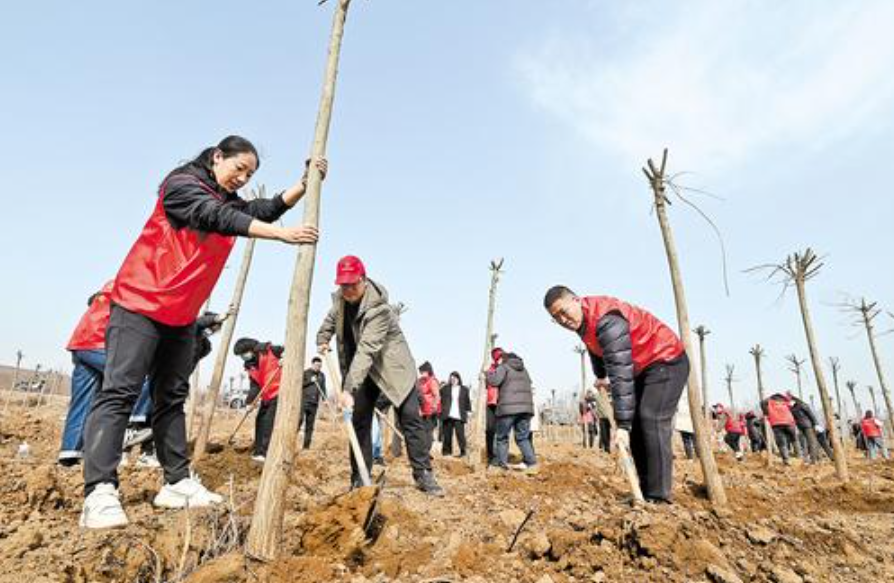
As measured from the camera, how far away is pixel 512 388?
25.5 ft

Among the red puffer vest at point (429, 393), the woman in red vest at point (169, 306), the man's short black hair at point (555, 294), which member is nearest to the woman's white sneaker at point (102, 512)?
the woman in red vest at point (169, 306)

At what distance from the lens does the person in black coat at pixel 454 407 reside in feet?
36.2

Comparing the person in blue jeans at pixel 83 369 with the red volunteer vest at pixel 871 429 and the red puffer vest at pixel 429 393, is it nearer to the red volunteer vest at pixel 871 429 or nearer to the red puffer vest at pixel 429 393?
the red puffer vest at pixel 429 393

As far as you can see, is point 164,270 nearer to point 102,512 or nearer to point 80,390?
point 102,512

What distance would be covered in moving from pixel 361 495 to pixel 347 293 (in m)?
1.69

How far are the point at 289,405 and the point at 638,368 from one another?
8.14ft

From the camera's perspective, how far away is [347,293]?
13.1 ft

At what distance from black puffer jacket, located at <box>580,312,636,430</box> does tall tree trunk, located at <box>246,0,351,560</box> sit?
78.5 inches

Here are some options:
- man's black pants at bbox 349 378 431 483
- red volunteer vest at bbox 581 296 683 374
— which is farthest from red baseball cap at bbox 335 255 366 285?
red volunteer vest at bbox 581 296 683 374

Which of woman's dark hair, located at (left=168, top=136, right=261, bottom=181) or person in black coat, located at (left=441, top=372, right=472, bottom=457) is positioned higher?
woman's dark hair, located at (left=168, top=136, right=261, bottom=181)

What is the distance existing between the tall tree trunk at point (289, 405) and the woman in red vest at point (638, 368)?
175cm

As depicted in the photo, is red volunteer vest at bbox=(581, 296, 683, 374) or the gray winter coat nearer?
red volunteer vest at bbox=(581, 296, 683, 374)

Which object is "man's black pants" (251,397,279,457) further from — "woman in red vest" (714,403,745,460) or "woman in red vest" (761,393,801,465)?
"woman in red vest" (714,403,745,460)

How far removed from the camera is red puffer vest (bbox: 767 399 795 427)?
1212 cm
